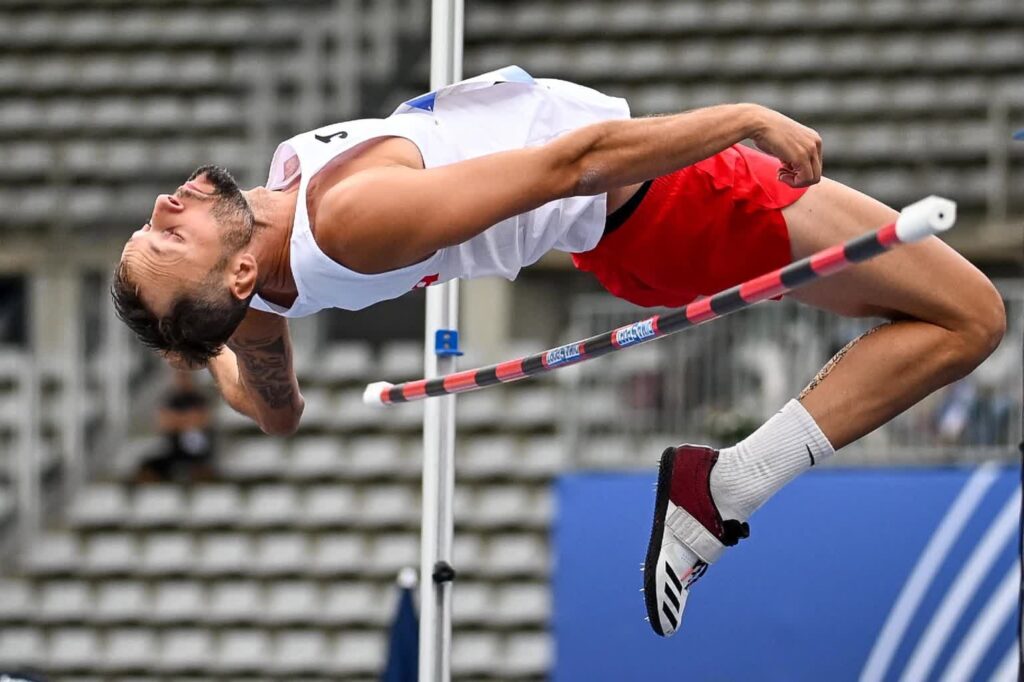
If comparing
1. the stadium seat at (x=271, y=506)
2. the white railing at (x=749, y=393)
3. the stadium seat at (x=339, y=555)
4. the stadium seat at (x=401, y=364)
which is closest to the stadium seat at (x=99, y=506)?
the stadium seat at (x=271, y=506)

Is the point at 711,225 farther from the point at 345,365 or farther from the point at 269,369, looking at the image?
the point at 345,365

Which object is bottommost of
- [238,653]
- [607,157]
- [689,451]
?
[238,653]

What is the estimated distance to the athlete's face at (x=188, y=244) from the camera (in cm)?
276

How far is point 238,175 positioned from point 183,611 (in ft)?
7.50

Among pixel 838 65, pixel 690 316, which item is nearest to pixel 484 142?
pixel 690 316

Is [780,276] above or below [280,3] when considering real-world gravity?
below

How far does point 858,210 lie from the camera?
2.86 m

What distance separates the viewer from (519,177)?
260 centimetres

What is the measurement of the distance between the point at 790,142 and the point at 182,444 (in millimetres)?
5771

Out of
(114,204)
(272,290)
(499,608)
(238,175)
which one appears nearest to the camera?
(272,290)

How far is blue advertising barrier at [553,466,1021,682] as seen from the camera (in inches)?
233

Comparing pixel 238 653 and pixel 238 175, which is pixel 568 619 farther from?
pixel 238 175

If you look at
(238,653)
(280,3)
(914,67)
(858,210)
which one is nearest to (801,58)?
(914,67)

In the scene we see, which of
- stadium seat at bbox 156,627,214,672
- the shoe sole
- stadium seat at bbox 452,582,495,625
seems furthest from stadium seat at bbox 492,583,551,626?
the shoe sole
